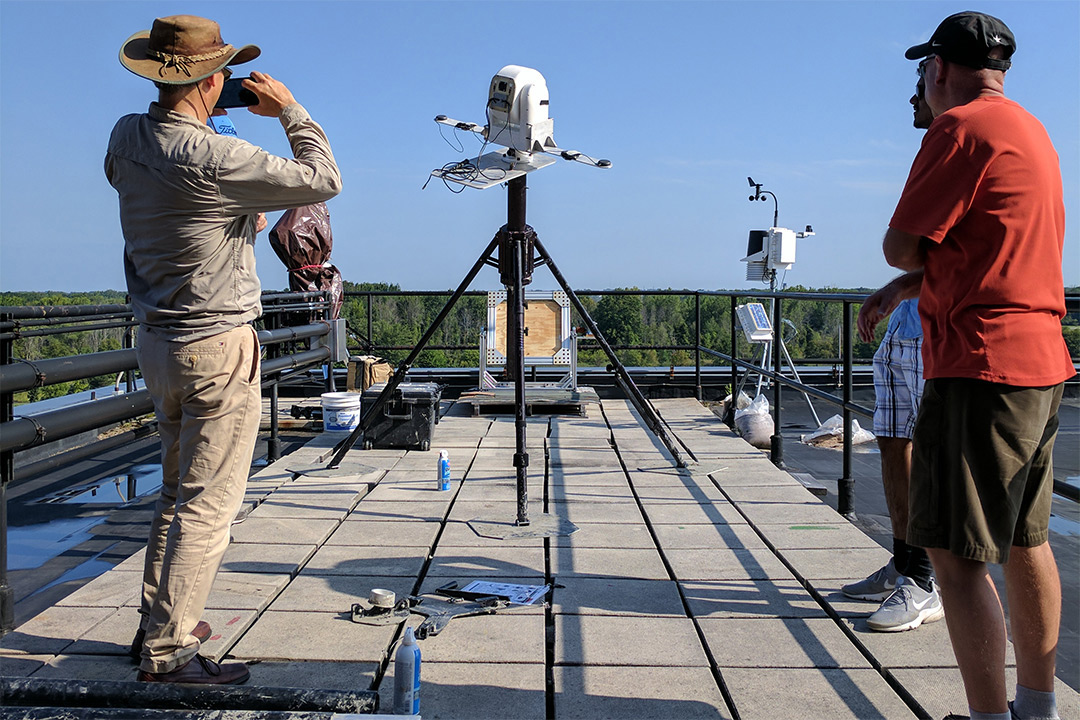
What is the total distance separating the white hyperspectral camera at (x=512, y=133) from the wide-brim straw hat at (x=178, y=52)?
203 cm

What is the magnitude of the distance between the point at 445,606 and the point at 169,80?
1.65 m

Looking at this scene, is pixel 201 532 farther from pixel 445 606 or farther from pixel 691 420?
pixel 691 420

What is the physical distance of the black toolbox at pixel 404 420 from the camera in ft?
17.7

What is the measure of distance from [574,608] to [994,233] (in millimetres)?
1584

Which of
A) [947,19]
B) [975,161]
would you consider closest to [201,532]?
[975,161]

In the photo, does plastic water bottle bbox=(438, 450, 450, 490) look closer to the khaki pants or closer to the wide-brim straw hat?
the khaki pants

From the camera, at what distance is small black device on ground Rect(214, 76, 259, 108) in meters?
2.56

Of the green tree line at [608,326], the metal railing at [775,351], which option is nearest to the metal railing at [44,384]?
the metal railing at [775,351]

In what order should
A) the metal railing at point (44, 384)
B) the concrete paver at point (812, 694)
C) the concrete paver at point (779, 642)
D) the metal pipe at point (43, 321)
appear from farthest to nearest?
the metal pipe at point (43, 321) < the metal railing at point (44, 384) < the concrete paver at point (779, 642) < the concrete paver at point (812, 694)

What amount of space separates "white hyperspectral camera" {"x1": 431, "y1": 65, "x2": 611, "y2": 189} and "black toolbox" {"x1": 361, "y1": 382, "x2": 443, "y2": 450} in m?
1.48

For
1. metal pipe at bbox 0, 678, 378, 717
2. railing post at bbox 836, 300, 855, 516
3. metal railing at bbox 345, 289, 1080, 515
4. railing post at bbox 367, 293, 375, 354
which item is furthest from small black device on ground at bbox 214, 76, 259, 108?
railing post at bbox 367, 293, 375, 354

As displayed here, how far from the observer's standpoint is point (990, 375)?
70.6 inches

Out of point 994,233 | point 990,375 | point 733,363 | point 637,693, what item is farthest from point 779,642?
point 733,363

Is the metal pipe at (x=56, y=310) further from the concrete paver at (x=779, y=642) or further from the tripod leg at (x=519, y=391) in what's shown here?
the concrete paver at (x=779, y=642)
